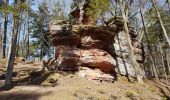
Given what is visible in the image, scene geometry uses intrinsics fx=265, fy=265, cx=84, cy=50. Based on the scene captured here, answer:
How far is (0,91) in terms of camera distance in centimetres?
1748

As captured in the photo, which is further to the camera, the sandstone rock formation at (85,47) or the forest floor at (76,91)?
the sandstone rock formation at (85,47)

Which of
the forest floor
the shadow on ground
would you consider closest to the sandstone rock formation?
the forest floor

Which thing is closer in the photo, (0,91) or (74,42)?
(0,91)

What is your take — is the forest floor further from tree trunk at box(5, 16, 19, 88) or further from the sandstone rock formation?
the sandstone rock formation

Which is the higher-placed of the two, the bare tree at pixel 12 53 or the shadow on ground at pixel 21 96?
the bare tree at pixel 12 53

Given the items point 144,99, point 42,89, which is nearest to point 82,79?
point 42,89

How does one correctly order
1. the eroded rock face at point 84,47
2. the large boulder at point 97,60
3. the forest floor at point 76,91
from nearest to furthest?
the forest floor at point 76,91 → the large boulder at point 97,60 → the eroded rock face at point 84,47

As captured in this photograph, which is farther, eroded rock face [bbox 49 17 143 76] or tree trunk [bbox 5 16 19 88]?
eroded rock face [bbox 49 17 143 76]

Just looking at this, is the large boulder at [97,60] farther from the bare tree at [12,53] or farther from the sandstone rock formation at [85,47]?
the bare tree at [12,53]

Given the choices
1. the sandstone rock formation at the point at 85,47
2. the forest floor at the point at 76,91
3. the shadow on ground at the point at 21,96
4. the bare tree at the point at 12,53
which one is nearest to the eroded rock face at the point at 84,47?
the sandstone rock formation at the point at 85,47

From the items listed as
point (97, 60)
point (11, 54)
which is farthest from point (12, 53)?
point (97, 60)

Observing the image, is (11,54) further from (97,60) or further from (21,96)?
(97,60)

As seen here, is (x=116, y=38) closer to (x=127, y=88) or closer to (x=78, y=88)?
Result: (x=127, y=88)

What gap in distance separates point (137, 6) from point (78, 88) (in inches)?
533
